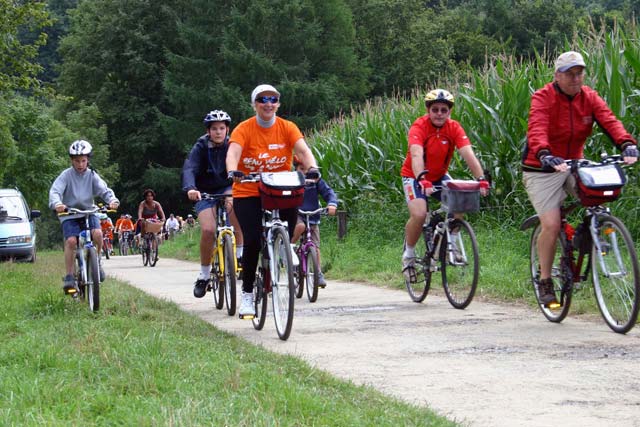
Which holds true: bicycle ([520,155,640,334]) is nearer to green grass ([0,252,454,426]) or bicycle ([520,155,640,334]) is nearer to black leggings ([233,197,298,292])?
black leggings ([233,197,298,292])

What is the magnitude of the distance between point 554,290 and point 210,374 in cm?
345

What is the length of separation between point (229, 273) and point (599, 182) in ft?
12.0

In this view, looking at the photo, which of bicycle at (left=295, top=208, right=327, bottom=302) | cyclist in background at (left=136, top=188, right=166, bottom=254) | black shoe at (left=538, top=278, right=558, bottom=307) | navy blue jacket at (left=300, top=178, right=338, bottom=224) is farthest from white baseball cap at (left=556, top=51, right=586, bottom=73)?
cyclist in background at (left=136, top=188, right=166, bottom=254)

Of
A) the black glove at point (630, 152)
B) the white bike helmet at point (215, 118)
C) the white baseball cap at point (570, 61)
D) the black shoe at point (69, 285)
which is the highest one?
the white baseball cap at point (570, 61)

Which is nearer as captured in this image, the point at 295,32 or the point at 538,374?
the point at 538,374

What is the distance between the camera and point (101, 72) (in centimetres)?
5791

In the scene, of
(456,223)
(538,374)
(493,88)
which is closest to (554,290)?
(456,223)

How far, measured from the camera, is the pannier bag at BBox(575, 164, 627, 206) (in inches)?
285

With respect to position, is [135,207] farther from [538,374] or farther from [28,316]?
[538,374]

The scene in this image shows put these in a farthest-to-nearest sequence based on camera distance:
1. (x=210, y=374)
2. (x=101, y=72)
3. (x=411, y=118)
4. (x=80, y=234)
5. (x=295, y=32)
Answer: (x=101, y=72) → (x=295, y=32) → (x=411, y=118) → (x=80, y=234) → (x=210, y=374)

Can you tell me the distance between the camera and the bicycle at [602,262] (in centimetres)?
711

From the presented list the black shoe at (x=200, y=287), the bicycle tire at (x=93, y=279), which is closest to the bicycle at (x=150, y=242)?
the black shoe at (x=200, y=287)

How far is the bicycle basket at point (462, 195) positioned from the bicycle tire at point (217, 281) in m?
2.34

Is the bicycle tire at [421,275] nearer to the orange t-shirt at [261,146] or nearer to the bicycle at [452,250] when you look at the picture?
the bicycle at [452,250]
